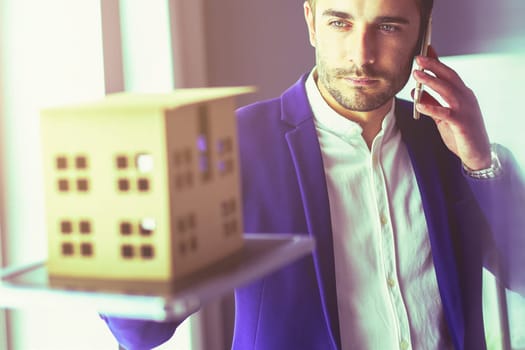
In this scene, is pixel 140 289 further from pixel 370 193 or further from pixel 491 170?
pixel 491 170

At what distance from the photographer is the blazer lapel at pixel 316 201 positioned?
1.58 m

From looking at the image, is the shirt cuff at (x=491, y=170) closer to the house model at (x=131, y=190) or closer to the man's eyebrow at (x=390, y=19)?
the man's eyebrow at (x=390, y=19)

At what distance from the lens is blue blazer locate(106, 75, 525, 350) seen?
160 cm

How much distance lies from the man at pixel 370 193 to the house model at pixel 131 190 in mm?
675

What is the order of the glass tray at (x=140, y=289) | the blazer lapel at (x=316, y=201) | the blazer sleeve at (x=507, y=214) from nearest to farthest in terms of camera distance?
1. the glass tray at (x=140, y=289)
2. the blazer lapel at (x=316, y=201)
3. the blazer sleeve at (x=507, y=214)

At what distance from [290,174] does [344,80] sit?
22 centimetres

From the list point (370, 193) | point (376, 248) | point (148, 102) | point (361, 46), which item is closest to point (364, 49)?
A: point (361, 46)

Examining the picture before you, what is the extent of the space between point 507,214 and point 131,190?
111 cm

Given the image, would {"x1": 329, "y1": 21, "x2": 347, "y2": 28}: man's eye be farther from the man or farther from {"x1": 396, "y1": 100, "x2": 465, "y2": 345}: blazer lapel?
{"x1": 396, "y1": 100, "x2": 465, "y2": 345}: blazer lapel

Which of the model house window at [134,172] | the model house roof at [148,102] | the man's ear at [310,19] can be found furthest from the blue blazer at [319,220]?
the model house window at [134,172]

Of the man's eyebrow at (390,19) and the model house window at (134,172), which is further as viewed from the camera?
the man's eyebrow at (390,19)

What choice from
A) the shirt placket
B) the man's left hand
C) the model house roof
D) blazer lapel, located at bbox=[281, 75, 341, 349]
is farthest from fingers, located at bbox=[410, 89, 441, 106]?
the model house roof

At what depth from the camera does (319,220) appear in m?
1.61

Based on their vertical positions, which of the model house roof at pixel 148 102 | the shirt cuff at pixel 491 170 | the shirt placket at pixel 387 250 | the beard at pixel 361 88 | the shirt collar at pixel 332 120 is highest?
the model house roof at pixel 148 102
